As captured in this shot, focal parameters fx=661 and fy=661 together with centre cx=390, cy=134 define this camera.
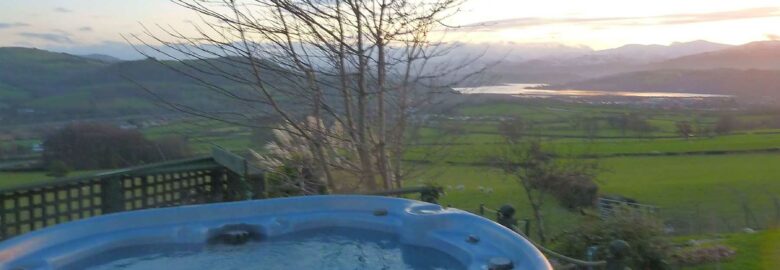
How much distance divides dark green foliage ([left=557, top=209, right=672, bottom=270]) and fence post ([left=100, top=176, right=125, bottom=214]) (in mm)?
3841

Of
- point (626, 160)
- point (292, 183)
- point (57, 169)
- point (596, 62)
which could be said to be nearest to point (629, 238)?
point (292, 183)

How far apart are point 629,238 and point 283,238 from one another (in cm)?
292

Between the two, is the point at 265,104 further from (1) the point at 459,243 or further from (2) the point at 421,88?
(1) the point at 459,243

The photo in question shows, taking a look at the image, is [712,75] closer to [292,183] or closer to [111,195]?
[292,183]

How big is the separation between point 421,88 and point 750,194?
12.4 m

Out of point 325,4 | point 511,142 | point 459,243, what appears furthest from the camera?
point 511,142

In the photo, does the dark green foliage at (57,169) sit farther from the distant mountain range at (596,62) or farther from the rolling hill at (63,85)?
the distant mountain range at (596,62)

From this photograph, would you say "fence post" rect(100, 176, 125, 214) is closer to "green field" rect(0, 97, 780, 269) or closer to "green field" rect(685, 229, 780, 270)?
"green field" rect(0, 97, 780, 269)

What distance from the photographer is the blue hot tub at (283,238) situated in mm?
4324

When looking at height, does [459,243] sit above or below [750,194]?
above


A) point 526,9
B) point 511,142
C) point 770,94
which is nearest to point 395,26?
point 526,9

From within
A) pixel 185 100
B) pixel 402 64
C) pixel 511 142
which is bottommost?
pixel 511 142

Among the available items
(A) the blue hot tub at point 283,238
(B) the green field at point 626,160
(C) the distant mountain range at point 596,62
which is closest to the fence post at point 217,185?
(B) the green field at point 626,160

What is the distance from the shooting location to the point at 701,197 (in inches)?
651
